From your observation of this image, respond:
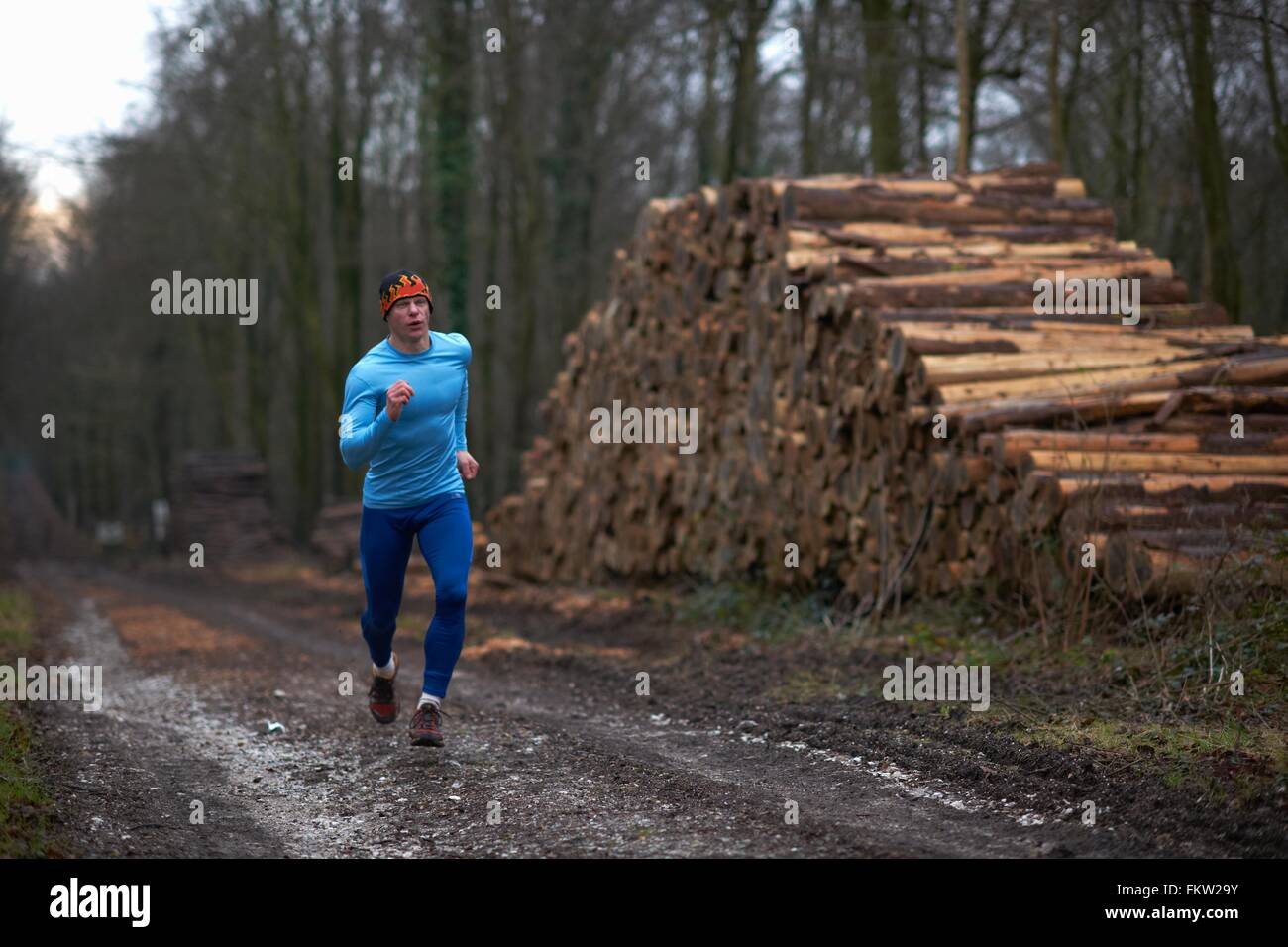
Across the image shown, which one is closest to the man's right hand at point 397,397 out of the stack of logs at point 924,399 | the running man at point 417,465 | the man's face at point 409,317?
the running man at point 417,465

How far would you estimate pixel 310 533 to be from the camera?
2578cm

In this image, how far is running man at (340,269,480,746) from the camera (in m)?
6.07

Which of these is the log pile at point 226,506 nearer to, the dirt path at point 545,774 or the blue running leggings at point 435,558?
the dirt path at point 545,774

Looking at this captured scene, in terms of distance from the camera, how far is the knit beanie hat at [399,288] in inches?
240

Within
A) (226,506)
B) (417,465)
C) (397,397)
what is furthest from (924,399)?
(226,506)

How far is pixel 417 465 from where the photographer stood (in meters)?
6.18

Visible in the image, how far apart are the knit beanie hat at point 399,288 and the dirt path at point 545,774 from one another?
218cm

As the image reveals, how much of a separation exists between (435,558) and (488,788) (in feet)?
4.07

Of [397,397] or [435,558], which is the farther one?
[435,558]

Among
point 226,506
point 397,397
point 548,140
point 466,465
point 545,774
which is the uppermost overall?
point 548,140

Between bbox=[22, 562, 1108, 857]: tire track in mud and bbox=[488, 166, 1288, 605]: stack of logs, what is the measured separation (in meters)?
2.50

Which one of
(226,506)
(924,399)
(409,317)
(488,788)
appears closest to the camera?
(488,788)

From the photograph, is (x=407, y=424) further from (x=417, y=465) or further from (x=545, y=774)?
(x=545, y=774)
